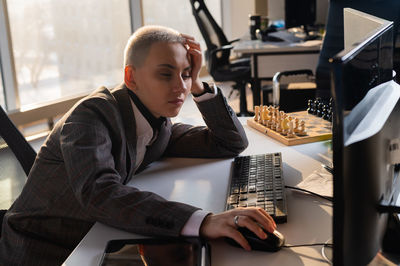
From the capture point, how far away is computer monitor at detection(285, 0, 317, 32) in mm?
5051

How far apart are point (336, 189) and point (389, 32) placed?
20.4 inches

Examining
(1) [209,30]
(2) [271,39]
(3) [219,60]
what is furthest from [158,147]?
(1) [209,30]

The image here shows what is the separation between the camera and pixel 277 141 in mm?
1855

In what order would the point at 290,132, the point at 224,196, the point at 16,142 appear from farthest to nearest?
1. the point at 290,132
2. the point at 16,142
3. the point at 224,196

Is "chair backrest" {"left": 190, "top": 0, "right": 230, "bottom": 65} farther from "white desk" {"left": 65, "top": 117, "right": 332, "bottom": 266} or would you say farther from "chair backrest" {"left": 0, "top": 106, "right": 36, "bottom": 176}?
"chair backrest" {"left": 0, "top": 106, "right": 36, "bottom": 176}

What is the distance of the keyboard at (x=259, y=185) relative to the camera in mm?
1232

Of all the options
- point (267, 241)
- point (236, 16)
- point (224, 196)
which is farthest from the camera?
point (236, 16)

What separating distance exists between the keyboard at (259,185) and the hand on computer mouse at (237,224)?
107 mm

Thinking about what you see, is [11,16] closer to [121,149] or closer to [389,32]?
[121,149]

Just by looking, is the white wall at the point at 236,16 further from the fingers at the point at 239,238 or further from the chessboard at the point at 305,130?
the fingers at the point at 239,238

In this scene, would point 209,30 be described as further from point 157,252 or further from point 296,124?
point 157,252

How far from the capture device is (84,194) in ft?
3.97

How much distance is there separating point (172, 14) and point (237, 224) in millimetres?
5823

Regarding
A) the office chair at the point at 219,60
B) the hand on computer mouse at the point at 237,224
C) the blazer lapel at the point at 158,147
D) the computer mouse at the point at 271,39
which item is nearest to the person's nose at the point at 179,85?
the blazer lapel at the point at 158,147
